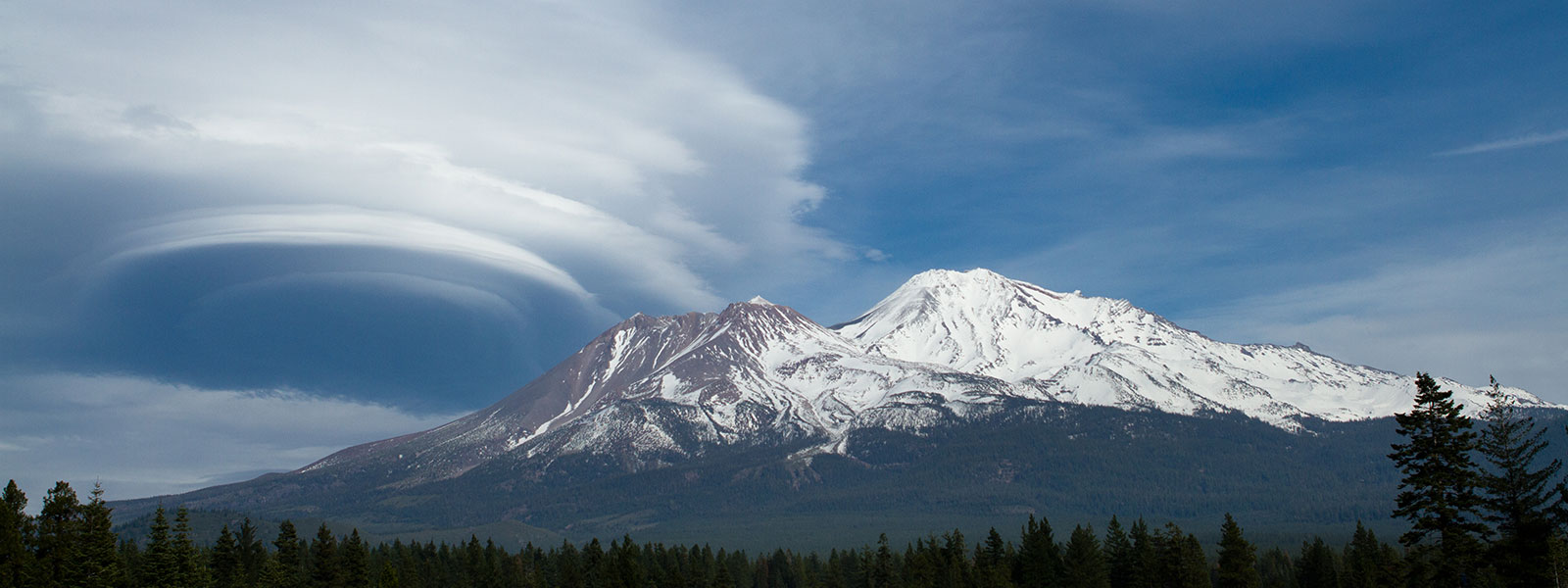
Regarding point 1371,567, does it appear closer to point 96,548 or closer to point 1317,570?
point 1317,570

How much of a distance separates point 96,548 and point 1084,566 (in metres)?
85.4

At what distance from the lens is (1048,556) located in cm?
12025

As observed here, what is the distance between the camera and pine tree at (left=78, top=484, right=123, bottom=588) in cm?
6225

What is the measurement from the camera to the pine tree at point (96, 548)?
62.2 m

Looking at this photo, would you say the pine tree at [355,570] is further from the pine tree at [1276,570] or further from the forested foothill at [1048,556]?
the pine tree at [1276,570]

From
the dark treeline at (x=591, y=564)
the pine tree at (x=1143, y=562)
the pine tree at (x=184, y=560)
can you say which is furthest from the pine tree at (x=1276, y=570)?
the pine tree at (x=184, y=560)

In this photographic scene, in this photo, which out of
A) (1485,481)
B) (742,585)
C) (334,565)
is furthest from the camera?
(742,585)

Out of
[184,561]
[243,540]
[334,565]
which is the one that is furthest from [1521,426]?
[243,540]

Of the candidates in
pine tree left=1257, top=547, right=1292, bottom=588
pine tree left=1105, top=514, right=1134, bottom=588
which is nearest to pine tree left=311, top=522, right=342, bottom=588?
pine tree left=1105, top=514, right=1134, bottom=588

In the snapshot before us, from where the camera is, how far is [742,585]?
169 metres

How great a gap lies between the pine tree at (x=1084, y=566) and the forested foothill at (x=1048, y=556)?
0.15 meters

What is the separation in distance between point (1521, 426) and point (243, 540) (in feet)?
381

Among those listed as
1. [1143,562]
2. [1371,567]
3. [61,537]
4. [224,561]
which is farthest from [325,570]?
[1371,567]

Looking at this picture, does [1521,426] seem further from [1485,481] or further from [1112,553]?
[1112,553]
